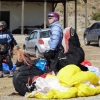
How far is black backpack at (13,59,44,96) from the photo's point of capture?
8625 mm

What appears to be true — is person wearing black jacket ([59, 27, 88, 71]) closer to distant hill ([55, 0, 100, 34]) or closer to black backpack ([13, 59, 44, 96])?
black backpack ([13, 59, 44, 96])

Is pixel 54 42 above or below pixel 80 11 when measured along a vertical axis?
above

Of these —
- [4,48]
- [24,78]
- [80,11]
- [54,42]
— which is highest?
[54,42]

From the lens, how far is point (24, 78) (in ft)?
28.5

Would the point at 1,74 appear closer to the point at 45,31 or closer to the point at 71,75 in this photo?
the point at 71,75

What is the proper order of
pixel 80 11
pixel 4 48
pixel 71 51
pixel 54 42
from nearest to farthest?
pixel 71 51
pixel 54 42
pixel 4 48
pixel 80 11

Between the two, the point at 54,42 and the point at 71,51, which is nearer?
the point at 71,51

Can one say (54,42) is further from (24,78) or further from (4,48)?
(4,48)

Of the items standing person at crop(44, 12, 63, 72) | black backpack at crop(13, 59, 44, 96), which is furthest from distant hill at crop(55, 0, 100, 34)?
black backpack at crop(13, 59, 44, 96)

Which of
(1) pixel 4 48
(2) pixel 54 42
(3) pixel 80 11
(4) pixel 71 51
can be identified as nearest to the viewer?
(4) pixel 71 51

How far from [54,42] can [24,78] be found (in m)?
0.99

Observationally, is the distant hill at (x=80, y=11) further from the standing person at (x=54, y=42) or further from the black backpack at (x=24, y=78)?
the black backpack at (x=24, y=78)

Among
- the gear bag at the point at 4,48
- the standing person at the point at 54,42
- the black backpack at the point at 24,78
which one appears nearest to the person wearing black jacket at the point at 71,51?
the standing person at the point at 54,42

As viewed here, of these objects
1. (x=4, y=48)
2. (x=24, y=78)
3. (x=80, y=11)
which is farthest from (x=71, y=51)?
(x=80, y=11)
